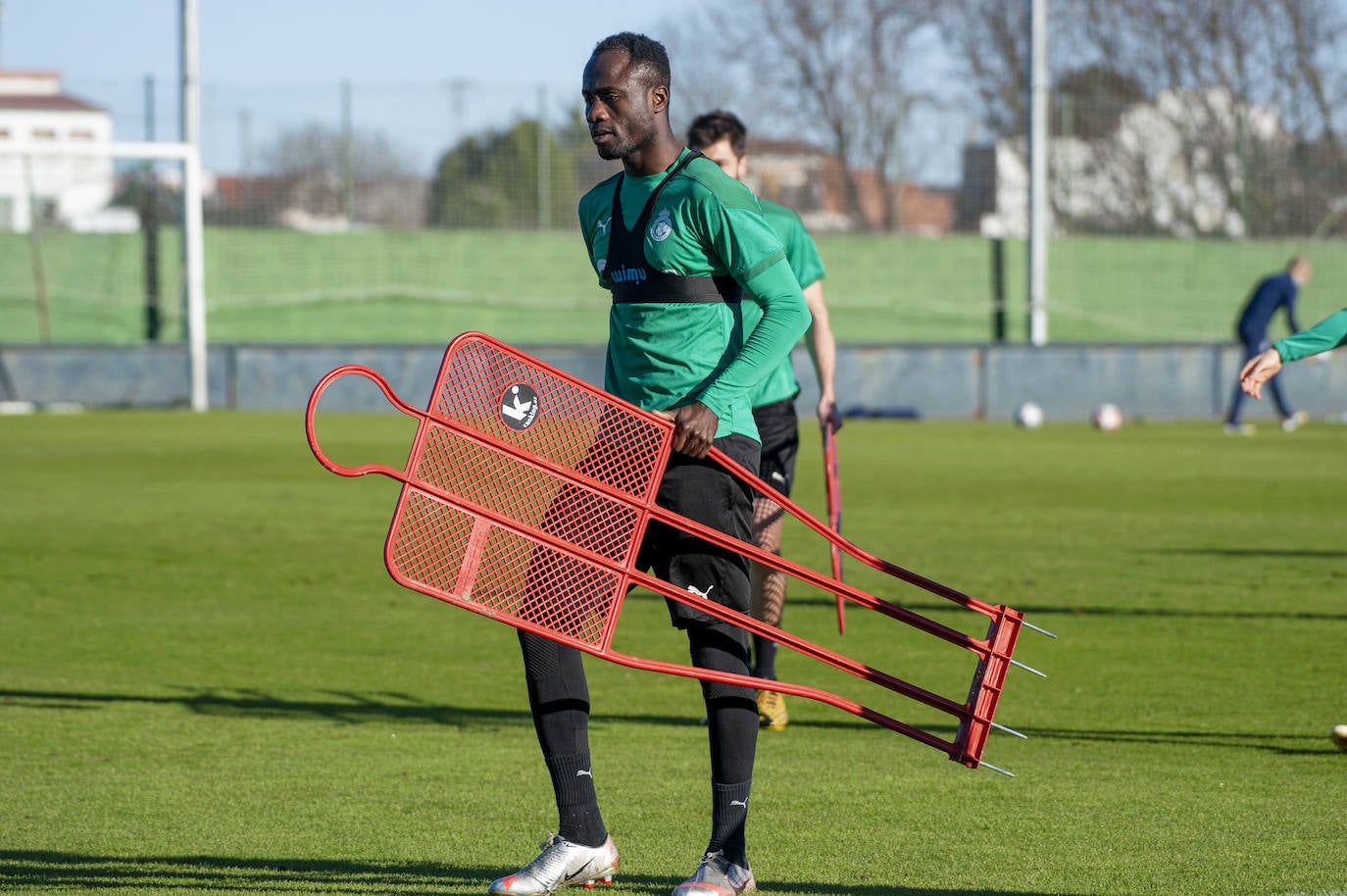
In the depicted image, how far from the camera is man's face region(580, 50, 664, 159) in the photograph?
A: 4.41m

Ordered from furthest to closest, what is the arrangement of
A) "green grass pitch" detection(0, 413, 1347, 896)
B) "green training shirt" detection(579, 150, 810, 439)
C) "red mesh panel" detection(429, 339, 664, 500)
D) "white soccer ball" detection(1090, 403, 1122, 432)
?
"white soccer ball" detection(1090, 403, 1122, 432)
"green grass pitch" detection(0, 413, 1347, 896)
"green training shirt" detection(579, 150, 810, 439)
"red mesh panel" detection(429, 339, 664, 500)

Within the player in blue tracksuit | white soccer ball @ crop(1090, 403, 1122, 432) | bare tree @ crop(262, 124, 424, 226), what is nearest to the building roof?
bare tree @ crop(262, 124, 424, 226)

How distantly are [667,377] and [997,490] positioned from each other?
1199 cm

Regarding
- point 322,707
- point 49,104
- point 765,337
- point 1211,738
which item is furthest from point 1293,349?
point 49,104

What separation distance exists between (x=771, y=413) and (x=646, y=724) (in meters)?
1.37

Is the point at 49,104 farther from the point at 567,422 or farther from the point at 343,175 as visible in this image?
the point at 567,422

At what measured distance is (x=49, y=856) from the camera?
15.7ft

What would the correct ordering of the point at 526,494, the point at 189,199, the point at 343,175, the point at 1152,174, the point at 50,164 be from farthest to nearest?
the point at 1152,174, the point at 343,175, the point at 50,164, the point at 189,199, the point at 526,494

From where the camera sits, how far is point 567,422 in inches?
169

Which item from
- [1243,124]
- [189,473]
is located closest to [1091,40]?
[1243,124]

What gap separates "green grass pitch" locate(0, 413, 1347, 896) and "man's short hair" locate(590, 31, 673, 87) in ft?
6.93

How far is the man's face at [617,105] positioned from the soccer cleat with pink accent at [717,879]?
181cm

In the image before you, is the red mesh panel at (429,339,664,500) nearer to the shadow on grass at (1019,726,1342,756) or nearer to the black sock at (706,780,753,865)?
the black sock at (706,780,753,865)

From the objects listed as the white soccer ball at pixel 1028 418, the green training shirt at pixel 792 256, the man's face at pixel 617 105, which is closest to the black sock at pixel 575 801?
the man's face at pixel 617 105
